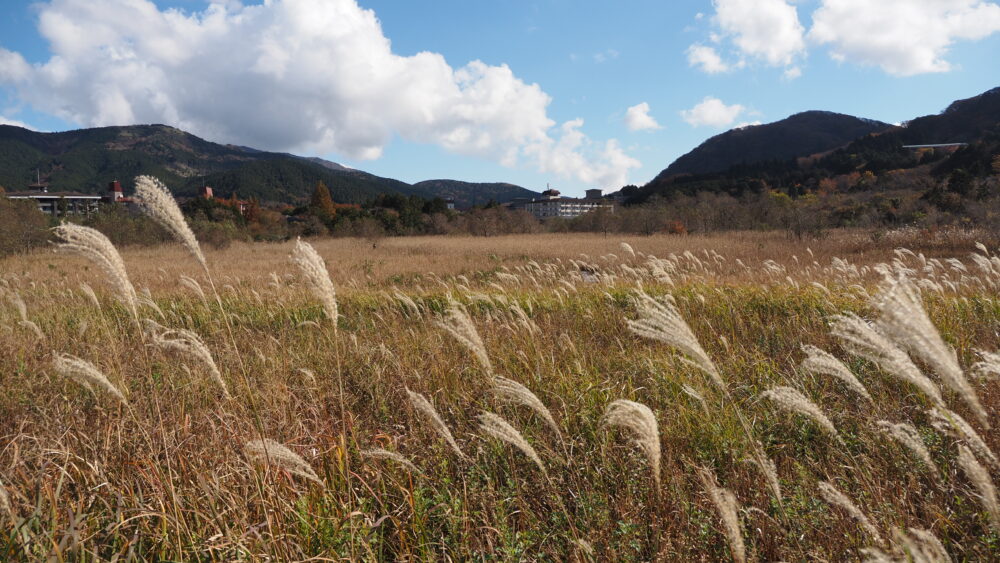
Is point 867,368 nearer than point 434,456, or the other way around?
point 434,456

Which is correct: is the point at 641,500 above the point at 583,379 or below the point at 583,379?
below

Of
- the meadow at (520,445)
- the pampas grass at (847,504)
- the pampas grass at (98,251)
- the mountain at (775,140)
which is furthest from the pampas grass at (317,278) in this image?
the mountain at (775,140)

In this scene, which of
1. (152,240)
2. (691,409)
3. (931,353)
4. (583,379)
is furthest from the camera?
(152,240)

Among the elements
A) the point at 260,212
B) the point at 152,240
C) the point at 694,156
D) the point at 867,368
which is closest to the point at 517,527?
the point at 867,368

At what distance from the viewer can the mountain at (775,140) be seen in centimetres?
14925

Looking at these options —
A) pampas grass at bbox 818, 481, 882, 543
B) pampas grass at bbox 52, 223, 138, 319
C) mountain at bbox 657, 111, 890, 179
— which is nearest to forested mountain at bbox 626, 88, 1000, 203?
mountain at bbox 657, 111, 890, 179

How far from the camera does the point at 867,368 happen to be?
3.98 metres

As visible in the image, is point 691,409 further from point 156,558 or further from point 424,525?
point 156,558

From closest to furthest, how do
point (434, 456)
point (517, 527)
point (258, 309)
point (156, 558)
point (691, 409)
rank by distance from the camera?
point (156, 558)
point (517, 527)
point (434, 456)
point (691, 409)
point (258, 309)

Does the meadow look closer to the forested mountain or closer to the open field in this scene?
the open field

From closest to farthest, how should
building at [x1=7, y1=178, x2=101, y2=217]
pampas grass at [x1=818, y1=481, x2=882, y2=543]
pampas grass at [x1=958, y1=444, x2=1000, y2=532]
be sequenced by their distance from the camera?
pampas grass at [x1=958, y1=444, x2=1000, y2=532], pampas grass at [x1=818, y1=481, x2=882, y2=543], building at [x1=7, y1=178, x2=101, y2=217]

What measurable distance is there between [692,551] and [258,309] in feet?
25.2

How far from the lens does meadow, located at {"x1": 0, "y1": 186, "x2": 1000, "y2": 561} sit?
189 centimetres

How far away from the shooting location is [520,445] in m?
1.83
